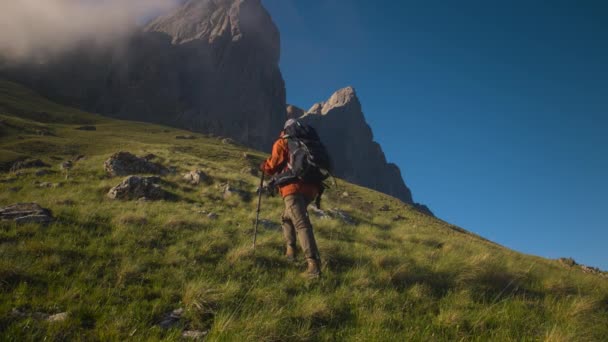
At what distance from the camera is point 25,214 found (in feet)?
23.9

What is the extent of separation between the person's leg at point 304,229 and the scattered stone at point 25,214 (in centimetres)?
543

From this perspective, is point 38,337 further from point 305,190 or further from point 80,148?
point 80,148

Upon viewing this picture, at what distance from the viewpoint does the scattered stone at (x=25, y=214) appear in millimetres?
6902

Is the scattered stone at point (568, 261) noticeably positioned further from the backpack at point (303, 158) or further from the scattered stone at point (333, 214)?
the backpack at point (303, 158)

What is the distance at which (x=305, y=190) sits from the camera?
660 cm

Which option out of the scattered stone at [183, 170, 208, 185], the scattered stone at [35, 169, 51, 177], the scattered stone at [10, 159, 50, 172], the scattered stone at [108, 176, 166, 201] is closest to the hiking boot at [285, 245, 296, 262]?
the scattered stone at [108, 176, 166, 201]

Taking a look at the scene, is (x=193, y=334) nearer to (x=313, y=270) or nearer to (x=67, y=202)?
(x=313, y=270)

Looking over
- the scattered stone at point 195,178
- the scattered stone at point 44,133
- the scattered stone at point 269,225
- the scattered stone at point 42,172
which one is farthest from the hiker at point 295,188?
the scattered stone at point 44,133

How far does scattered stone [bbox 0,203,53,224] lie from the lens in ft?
22.6

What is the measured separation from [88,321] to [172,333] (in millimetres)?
1071

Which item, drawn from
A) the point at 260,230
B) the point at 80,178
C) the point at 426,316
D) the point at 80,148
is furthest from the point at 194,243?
the point at 80,148

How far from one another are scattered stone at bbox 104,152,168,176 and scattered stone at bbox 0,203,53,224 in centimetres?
1102

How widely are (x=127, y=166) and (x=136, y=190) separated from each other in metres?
7.32

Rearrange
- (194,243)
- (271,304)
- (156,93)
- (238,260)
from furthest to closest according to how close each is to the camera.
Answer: (156,93) → (194,243) → (238,260) → (271,304)
